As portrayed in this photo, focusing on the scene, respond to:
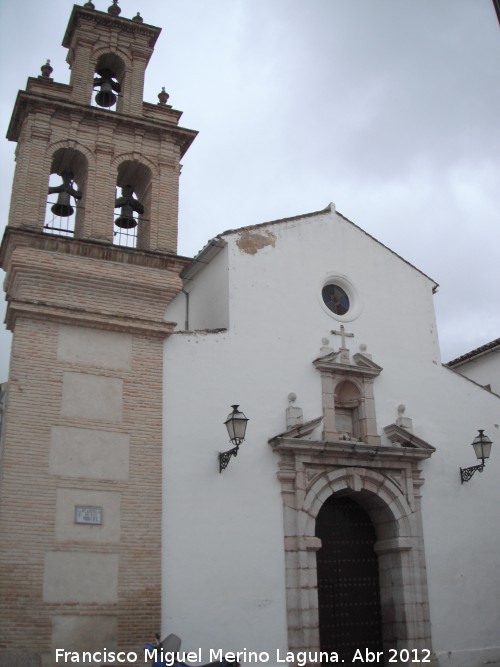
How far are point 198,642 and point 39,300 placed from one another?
533cm

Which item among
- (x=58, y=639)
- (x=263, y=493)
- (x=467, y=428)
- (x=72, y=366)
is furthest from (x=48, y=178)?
(x=467, y=428)

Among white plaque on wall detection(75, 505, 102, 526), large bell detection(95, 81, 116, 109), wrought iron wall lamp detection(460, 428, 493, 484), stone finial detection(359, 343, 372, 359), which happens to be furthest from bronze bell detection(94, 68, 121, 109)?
wrought iron wall lamp detection(460, 428, 493, 484)

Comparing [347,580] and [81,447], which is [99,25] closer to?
[81,447]

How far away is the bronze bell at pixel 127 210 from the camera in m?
12.5

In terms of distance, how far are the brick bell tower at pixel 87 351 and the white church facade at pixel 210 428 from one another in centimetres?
3

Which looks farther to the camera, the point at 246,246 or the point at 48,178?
the point at 246,246

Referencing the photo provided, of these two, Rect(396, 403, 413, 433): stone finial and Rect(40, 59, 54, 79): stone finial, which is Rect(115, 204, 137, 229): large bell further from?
Rect(396, 403, 413, 433): stone finial

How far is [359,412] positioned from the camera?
1305 cm

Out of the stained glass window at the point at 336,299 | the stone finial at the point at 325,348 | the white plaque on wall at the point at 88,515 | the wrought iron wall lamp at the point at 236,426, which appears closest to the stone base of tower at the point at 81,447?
the white plaque on wall at the point at 88,515

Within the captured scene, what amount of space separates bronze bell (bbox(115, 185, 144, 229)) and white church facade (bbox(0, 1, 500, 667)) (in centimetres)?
4

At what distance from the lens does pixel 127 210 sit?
12492 mm

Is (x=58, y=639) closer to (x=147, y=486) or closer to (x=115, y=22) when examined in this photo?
(x=147, y=486)

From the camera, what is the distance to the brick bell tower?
31.6ft

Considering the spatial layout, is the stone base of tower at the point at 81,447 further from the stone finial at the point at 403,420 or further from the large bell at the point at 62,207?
the stone finial at the point at 403,420
